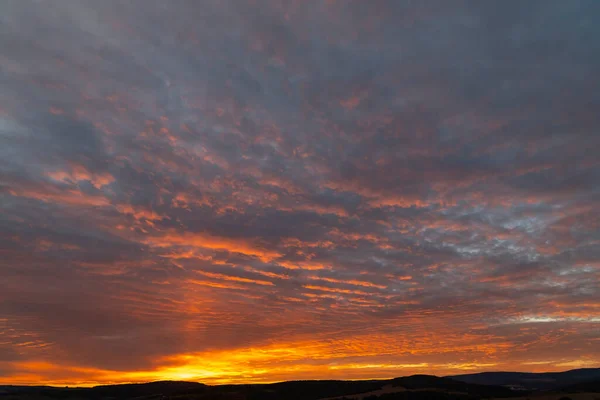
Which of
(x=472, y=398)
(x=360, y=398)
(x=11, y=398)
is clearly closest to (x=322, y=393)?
(x=360, y=398)

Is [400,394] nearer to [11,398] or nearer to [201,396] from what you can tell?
[201,396]

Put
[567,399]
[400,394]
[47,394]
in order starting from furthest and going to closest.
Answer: [47,394] < [400,394] < [567,399]

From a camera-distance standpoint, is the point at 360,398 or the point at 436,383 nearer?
the point at 360,398

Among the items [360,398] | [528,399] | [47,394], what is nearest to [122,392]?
[47,394]

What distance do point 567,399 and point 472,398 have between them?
2114 cm

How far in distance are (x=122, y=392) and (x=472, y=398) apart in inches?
5823

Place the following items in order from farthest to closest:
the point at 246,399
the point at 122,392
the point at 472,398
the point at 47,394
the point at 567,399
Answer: the point at 122,392
the point at 47,394
the point at 246,399
the point at 472,398
the point at 567,399

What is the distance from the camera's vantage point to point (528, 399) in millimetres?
82500

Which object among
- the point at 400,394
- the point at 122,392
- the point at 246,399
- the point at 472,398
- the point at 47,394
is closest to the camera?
the point at 472,398

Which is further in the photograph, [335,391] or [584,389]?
[335,391]

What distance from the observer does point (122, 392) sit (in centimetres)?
18512

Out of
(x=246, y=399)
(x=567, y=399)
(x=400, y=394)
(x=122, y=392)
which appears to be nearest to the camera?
(x=567, y=399)

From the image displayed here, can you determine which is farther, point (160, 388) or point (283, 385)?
point (160, 388)

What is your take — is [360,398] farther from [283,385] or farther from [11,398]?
[11,398]
